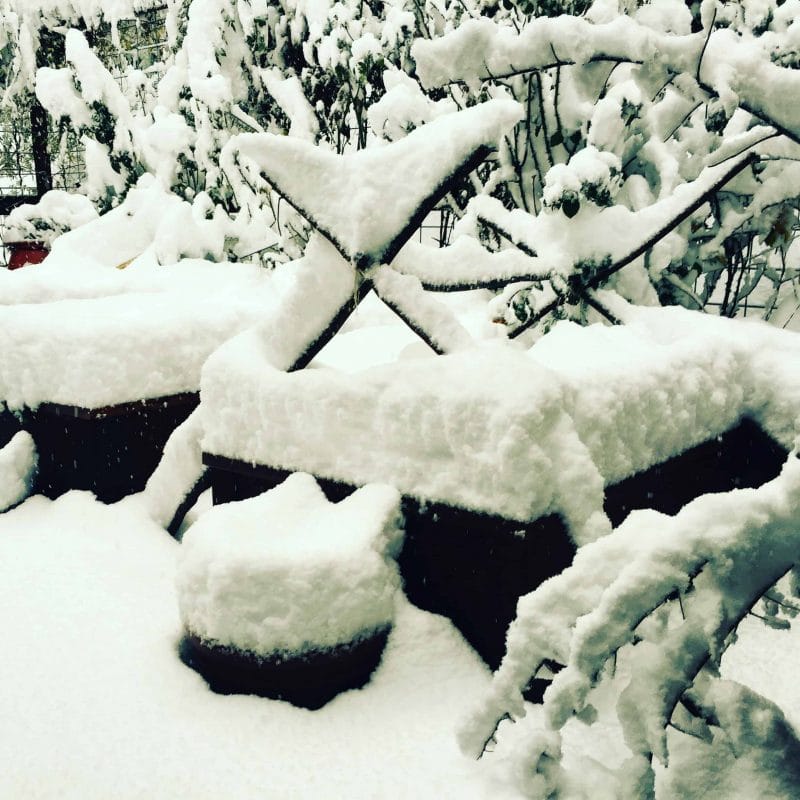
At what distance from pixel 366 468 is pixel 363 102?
426 centimetres

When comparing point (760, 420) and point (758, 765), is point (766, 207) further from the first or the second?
point (758, 765)

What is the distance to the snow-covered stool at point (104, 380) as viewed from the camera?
2824mm

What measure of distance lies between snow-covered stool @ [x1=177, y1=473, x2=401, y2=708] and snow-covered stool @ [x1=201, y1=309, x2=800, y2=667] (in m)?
0.14

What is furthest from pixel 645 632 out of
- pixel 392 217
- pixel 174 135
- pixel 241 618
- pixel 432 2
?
pixel 174 135

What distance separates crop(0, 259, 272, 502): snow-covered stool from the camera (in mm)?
2824

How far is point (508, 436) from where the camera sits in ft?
5.38

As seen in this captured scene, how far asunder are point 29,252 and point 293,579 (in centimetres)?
641

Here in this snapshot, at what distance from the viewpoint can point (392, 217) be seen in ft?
6.18

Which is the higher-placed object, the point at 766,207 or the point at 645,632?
the point at 645,632

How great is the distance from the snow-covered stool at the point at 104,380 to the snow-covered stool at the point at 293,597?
1.20m

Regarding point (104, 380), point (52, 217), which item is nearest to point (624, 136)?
point (104, 380)

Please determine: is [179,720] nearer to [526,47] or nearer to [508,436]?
[508,436]

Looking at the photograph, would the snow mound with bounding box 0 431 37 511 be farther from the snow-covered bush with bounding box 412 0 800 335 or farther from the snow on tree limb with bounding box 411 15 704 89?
the snow on tree limb with bounding box 411 15 704 89

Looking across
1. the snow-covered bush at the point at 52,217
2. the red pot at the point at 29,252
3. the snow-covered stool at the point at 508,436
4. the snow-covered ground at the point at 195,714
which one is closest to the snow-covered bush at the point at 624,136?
the snow-covered stool at the point at 508,436
